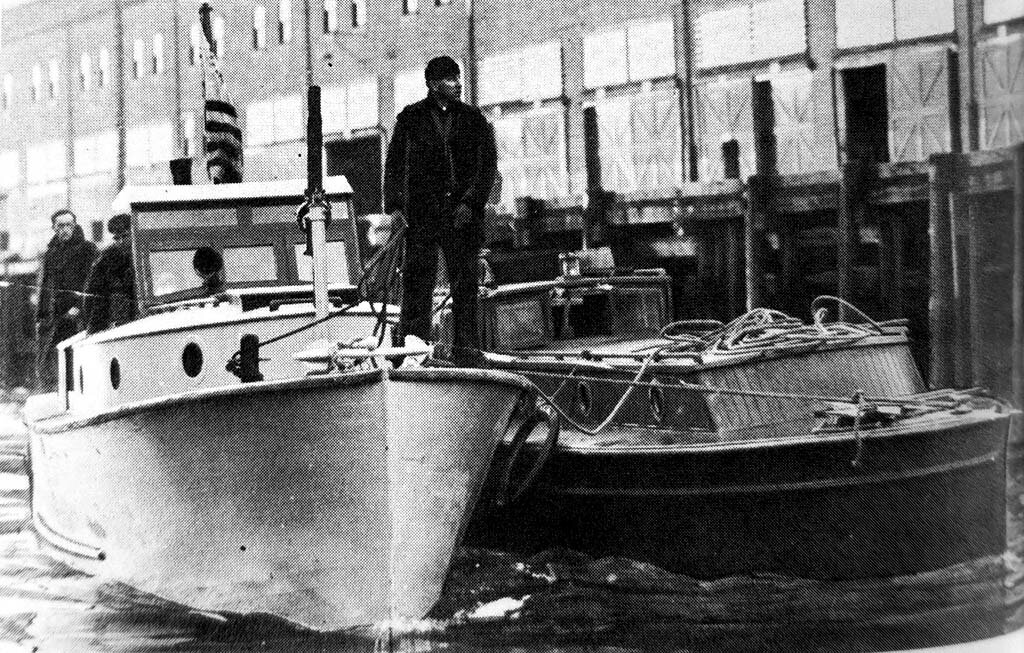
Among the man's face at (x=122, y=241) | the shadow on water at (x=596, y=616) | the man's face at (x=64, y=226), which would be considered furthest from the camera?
the man's face at (x=122, y=241)

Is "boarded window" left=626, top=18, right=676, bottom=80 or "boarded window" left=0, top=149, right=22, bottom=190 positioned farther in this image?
"boarded window" left=626, top=18, right=676, bottom=80

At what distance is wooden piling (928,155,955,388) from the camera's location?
280 centimetres

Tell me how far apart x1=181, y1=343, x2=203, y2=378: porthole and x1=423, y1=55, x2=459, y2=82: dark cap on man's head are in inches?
32.4

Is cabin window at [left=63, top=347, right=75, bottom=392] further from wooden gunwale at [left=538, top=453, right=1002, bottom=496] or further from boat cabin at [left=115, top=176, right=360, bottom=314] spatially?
wooden gunwale at [left=538, top=453, right=1002, bottom=496]

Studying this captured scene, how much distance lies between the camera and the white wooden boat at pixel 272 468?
88.8 inches

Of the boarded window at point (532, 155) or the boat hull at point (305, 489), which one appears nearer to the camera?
the boat hull at point (305, 489)

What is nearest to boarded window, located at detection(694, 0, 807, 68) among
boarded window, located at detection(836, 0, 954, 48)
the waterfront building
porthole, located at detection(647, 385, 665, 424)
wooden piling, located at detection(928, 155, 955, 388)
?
the waterfront building

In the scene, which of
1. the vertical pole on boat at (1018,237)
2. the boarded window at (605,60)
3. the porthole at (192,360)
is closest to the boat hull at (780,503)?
the vertical pole on boat at (1018,237)

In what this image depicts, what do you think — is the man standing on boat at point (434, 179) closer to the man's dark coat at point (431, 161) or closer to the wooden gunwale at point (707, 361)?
the man's dark coat at point (431, 161)

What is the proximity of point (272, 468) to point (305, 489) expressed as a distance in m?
0.08

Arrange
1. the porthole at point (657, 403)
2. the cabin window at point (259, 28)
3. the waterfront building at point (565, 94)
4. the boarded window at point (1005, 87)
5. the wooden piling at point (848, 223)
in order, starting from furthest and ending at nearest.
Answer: the wooden piling at point (848, 223), the porthole at point (657, 403), the cabin window at point (259, 28), the waterfront building at point (565, 94), the boarded window at point (1005, 87)

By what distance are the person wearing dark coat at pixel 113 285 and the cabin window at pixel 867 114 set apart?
1.91 metres

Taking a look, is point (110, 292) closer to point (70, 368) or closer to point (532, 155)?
point (70, 368)

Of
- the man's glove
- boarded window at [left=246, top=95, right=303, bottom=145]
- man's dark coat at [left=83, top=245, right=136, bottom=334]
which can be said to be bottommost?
man's dark coat at [left=83, top=245, right=136, bottom=334]
